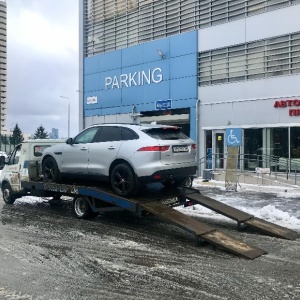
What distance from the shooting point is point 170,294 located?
505cm

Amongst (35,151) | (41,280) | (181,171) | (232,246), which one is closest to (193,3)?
(35,151)

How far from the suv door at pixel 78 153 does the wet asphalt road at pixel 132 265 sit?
4.53ft

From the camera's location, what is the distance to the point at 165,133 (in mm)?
9250

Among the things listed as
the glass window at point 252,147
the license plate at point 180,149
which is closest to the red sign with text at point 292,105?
the glass window at point 252,147

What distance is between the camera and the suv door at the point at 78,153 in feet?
32.6

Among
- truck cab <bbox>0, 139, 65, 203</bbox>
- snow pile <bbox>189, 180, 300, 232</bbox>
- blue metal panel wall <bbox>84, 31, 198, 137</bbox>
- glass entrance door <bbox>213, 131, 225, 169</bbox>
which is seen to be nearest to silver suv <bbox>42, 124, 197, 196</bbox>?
truck cab <bbox>0, 139, 65, 203</bbox>

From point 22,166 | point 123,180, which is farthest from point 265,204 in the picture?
point 22,166

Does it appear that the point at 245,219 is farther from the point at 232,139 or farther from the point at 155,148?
the point at 232,139

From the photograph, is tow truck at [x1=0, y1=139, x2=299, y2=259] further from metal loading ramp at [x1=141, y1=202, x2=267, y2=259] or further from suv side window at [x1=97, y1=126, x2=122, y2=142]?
suv side window at [x1=97, y1=126, x2=122, y2=142]

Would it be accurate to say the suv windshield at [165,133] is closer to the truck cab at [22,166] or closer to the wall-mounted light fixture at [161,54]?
the truck cab at [22,166]

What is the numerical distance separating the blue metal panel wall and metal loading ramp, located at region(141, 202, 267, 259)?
15.4 m

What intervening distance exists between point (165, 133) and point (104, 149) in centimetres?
144

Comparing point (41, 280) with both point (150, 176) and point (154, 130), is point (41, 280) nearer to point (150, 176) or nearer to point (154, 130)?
point (150, 176)

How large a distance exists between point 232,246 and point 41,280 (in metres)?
3.17
